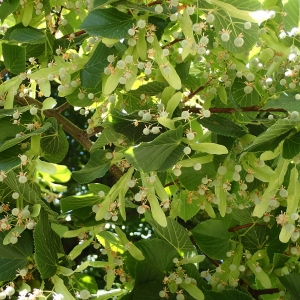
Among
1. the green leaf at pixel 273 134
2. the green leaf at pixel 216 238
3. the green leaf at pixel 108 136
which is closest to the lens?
the green leaf at pixel 273 134

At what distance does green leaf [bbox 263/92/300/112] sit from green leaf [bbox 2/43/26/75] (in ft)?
1.21

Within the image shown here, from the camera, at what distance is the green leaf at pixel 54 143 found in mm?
804

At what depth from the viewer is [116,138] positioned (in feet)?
2.42

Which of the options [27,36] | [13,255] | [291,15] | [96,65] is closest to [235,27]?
[291,15]

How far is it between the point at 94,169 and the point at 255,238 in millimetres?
→ 295

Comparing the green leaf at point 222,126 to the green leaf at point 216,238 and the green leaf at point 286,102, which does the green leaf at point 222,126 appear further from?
the green leaf at point 216,238

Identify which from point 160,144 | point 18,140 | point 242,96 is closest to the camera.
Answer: point 160,144

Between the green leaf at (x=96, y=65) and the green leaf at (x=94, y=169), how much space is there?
10 cm

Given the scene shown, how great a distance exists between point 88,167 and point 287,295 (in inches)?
14.0

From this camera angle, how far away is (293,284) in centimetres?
78

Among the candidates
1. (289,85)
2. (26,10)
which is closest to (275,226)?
(289,85)

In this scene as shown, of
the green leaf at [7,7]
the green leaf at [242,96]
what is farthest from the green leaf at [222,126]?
the green leaf at [7,7]

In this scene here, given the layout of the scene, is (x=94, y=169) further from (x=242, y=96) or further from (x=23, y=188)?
(x=242, y=96)

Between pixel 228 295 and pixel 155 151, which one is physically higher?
pixel 155 151
